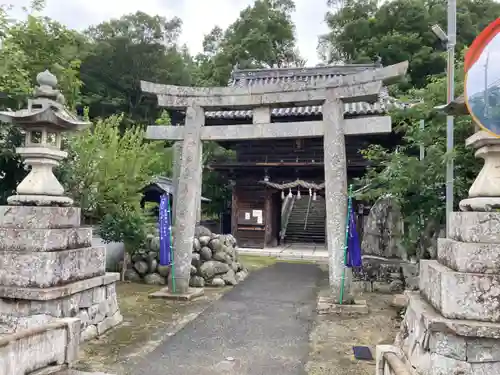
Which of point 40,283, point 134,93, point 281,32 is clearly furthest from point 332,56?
point 40,283

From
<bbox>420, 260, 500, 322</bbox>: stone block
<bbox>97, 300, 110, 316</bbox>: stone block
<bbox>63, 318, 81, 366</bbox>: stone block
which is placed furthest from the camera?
<bbox>97, 300, 110, 316</bbox>: stone block

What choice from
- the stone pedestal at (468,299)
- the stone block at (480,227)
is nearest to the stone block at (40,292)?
the stone pedestal at (468,299)

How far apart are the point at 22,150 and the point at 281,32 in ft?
116

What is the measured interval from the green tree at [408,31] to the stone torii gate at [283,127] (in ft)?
59.0

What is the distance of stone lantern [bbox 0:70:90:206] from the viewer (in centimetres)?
580

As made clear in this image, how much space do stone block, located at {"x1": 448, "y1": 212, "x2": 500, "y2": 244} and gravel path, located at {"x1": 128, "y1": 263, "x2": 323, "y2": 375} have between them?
284 cm

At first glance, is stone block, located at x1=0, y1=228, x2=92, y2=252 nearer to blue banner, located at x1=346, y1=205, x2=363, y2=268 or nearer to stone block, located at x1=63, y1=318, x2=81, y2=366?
stone block, located at x1=63, y1=318, x2=81, y2=366

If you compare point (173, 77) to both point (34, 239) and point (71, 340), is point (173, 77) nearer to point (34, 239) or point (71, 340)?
point (34, 239)

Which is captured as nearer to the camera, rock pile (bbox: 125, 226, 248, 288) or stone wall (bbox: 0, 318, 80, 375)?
stone wall (bbox: 0, 318, 80, 375)

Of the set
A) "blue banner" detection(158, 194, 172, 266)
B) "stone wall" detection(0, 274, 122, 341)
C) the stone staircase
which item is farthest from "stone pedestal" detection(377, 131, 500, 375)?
the stone staircase

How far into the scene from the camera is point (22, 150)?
5.88 m

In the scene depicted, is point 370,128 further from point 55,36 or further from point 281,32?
point 281,32

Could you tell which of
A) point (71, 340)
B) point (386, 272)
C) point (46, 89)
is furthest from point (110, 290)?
point (386, 272)

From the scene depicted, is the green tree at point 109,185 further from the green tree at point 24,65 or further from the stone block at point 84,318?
the stone block at point 84,318
